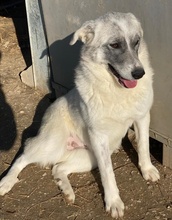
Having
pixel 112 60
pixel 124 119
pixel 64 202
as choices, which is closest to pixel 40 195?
pixel 64 202

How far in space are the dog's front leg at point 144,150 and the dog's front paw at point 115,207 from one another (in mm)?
431

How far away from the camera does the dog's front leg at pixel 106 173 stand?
3.53 metres

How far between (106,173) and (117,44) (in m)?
1.07

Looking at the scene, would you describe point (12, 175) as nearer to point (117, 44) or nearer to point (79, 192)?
point (79, 192)

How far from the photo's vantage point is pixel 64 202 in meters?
3.75

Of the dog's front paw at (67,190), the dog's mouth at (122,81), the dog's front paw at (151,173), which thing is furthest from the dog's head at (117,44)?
the dog's front paw at (67,190)

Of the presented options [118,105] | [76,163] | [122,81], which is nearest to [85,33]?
[122,81]

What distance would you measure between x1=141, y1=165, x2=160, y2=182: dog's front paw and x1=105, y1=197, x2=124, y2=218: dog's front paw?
0.41m

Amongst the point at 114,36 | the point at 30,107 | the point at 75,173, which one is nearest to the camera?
the point at 114,36

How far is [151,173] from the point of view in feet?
12.6

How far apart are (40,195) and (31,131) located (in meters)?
1.09

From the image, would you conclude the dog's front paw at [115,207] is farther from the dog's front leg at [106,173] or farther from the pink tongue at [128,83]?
the pink tongue at [128,83]

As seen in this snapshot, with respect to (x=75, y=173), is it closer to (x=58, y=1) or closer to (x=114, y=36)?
(x=114, y=36)

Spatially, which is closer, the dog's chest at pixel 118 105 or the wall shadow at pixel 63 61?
the dog's chest at pixel 118 105
